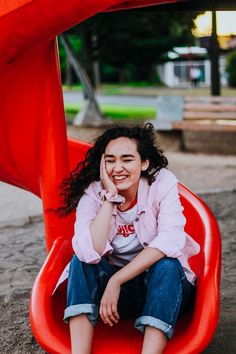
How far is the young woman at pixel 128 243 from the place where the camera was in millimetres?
2387

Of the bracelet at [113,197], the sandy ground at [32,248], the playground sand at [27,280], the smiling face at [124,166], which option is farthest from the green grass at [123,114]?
the bracelet at [113,197]

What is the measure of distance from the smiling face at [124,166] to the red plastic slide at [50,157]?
1.54 ft

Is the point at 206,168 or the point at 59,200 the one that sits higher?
the point at 59,200

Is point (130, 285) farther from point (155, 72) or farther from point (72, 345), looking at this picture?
point (155, 72)

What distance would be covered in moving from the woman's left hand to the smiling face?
40cm

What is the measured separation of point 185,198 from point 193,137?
22.4 ft

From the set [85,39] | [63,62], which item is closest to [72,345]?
[85,39]

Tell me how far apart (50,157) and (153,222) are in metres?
0.77

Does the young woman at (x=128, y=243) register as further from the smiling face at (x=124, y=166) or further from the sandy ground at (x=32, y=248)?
the sandy ground at (x=32, y=248)

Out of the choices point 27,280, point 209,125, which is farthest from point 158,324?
point 209,125

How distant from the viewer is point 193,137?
10.0m

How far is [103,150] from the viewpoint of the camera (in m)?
2.74

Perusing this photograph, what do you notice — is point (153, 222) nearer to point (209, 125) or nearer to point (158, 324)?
point (158, 324)

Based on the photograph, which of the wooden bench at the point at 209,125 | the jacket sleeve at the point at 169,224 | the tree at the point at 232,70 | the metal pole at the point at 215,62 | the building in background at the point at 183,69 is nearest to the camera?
the jacket sleeve at the point at 169,224
